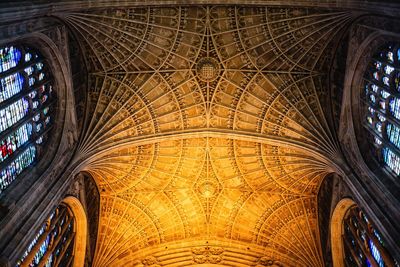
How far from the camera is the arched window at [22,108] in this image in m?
14.7

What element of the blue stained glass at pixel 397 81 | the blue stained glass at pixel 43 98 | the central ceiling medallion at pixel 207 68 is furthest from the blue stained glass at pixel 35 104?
the blue stained glass at pixel 397 81

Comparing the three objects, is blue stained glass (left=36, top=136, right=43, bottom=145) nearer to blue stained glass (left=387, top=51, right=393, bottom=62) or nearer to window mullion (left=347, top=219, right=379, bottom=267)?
blue stained glass (left=387, top=51, right=393, bottom=62)

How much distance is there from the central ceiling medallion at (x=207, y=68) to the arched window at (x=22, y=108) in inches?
261

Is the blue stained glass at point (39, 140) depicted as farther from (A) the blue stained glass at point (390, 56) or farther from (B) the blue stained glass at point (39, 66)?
(A) the blue stained glass at point (390, 56)

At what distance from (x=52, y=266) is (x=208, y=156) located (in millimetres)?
9291

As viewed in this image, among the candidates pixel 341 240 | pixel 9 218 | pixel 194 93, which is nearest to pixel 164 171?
pixel 194 93

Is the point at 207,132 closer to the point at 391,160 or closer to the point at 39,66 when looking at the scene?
the point at 39,66

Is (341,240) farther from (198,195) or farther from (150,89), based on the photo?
(150,89)

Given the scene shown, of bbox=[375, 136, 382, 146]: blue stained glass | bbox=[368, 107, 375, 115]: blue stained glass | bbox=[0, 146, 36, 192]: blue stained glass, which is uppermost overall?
bbox=[368, 107, 375, 115]: blue stained glass

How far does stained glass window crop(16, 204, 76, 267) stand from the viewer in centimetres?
1730

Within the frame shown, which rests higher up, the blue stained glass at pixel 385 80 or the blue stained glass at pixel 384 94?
the blue stained glass at pixel 385 80

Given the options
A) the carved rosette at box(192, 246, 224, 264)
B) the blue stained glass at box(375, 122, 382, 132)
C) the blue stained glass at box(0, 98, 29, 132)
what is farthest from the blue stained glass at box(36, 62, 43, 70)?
the carved rosette at box(192, 246, 224, 264)

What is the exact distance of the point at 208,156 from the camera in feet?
78.3

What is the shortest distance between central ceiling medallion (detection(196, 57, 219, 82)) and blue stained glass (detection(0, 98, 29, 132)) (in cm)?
790
